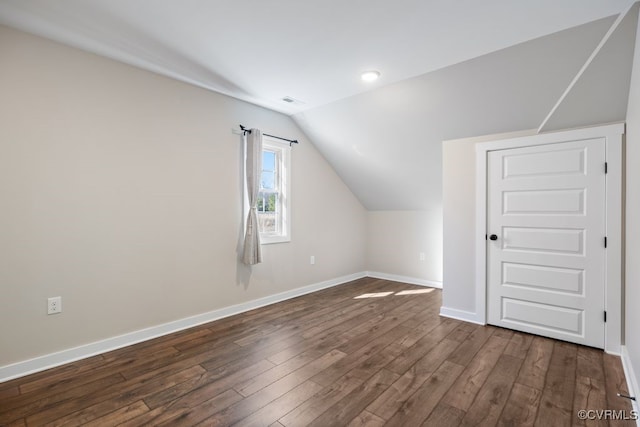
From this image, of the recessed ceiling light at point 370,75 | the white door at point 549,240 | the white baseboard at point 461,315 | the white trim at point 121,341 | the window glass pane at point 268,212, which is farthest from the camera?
the window glass pane at point 268,212

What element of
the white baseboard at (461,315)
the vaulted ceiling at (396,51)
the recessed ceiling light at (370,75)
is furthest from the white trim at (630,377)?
the recessed ceiling light at (370,75)

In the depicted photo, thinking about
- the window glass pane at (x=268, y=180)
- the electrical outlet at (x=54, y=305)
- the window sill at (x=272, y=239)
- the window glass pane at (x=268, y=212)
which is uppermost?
the window glass pane at (x=268, y=180)

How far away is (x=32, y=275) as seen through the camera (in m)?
2.32

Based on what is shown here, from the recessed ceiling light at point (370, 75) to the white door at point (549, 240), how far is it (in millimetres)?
1452

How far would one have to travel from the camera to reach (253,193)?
3637 mm

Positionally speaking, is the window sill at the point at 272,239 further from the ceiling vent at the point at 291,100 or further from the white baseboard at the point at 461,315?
the white baseboard at the point at 461,315

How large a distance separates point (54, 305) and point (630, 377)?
167 inches

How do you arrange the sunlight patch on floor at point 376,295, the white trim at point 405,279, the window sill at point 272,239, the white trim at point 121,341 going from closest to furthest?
1. the white trim at point 121,341
2. the window sill at point 272,239
3. the sunlight patch on floor at point 376,295
4. the white trim at point 405,279

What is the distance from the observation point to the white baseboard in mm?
3288

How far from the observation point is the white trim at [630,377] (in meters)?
1.82

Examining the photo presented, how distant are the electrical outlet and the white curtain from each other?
1.67m

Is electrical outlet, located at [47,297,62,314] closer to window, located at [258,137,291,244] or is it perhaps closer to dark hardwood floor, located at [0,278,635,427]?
dark hardwood floor, located at [0,278,635,427]

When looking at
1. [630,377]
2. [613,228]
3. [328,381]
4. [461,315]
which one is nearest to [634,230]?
[613,228]

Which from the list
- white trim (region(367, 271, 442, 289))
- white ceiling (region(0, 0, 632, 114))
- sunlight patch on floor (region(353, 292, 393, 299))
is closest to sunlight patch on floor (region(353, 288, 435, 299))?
sunlight patch on floor (region(353, 292, 393, 299))
